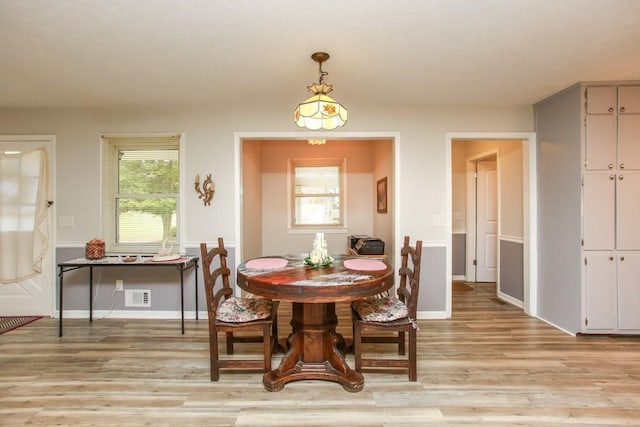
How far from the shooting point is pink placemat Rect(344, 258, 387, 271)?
221 cm

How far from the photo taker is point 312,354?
2.16 m

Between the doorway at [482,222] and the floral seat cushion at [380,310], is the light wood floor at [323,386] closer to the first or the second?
the floral seat cushion at [380,310]

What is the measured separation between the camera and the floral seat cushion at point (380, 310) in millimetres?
2113

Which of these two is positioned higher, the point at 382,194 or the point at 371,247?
the point at 382,194

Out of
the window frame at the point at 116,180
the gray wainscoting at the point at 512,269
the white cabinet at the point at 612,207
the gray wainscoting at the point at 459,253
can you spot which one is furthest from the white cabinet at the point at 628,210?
the window frame at the point at 116,180

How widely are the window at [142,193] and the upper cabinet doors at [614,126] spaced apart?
4.19 m

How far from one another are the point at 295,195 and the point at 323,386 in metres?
3.65

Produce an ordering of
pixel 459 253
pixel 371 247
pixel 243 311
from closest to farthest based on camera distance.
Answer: pixel 243 311 → pixel 371 247 → pixel 459 253

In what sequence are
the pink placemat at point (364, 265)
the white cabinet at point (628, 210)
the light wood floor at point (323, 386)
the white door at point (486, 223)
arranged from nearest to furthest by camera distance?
the light wood floor at point (323, 386), the pink placemat at point (364, 265), the white cabinet at point (628, 210), the white door at point (486, 223)

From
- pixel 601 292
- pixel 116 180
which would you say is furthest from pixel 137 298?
pixel 601 292

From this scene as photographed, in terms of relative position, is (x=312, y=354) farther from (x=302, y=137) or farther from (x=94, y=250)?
(x=94, y=250)

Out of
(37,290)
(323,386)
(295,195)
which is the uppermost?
(295,195)

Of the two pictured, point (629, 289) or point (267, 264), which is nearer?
point (267, 264)

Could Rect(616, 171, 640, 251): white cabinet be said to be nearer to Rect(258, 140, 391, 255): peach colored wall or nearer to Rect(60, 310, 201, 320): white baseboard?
Rect(258, 140, 391, 255): peach colored wall
